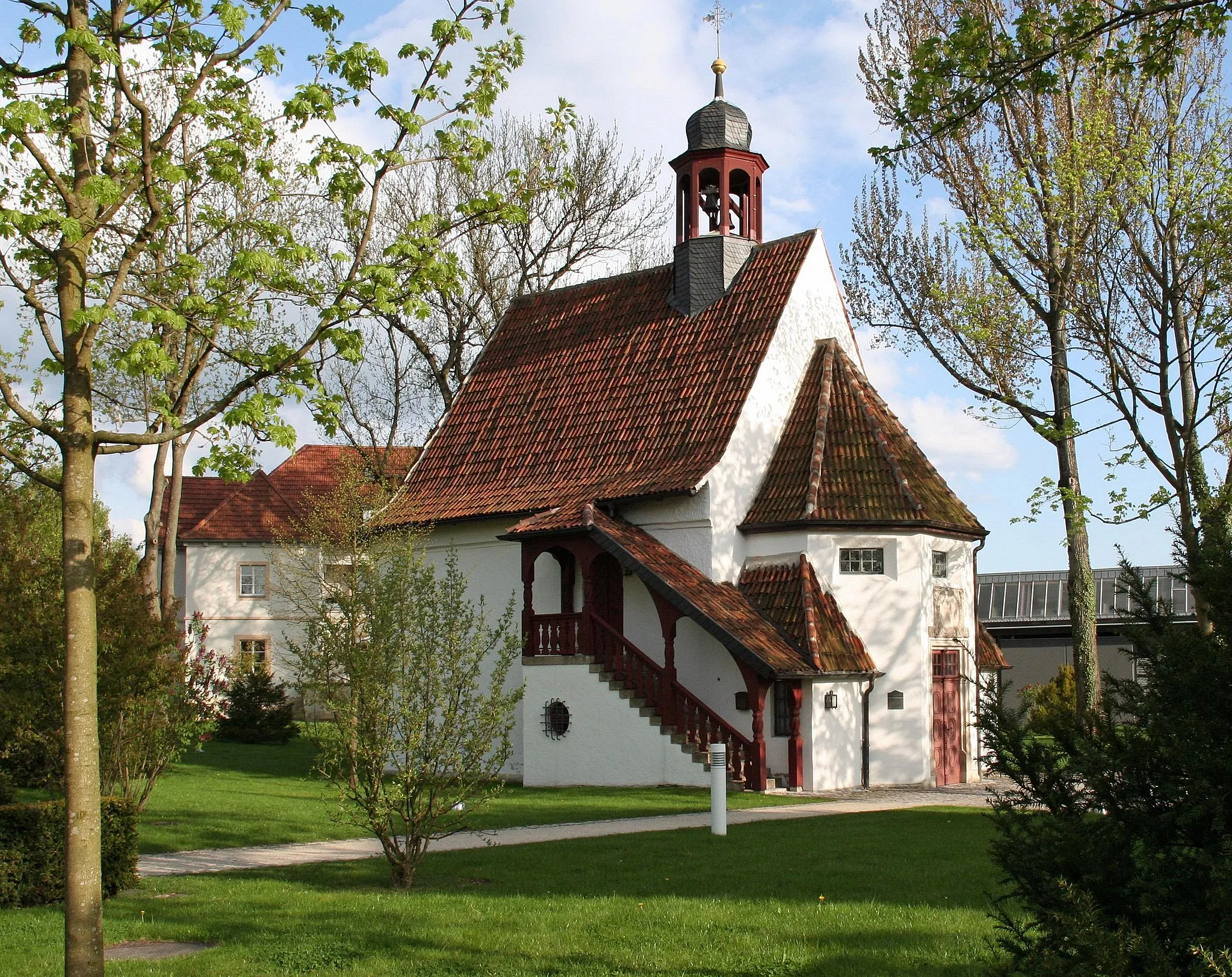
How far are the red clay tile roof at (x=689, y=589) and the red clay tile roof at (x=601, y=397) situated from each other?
2.81 ft

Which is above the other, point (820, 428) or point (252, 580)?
point (820, 428)

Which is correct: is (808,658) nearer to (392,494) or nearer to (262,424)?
(392,494)

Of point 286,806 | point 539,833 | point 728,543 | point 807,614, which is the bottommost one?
point 286,806

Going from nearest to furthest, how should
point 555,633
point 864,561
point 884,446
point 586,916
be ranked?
point 586,916 → point 864,561 → point 555,633 → point 884,446

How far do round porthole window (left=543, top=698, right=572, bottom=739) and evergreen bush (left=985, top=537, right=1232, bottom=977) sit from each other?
17.8 meters

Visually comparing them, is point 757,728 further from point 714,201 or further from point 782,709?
point 714,201

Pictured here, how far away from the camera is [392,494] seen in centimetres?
2923

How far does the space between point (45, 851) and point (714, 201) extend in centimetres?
1979

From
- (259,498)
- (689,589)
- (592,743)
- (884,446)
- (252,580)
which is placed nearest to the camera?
(689,589)

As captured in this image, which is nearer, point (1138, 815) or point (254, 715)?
point (1138, 815)

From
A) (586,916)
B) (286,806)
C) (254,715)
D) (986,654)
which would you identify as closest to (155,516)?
(254,715)

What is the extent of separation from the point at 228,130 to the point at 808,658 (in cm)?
1501

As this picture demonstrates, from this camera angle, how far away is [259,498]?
46.7 meters

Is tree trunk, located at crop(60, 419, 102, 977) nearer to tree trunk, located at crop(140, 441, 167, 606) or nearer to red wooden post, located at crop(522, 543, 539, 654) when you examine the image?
red wooden post, located at crop(522, 543, 539, 654)
